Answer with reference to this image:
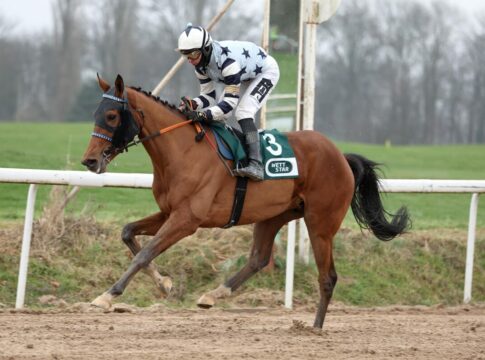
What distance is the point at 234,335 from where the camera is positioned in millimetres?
6273

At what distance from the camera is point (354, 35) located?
5269 centimetres

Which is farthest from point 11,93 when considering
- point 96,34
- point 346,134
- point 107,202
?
point 107,202

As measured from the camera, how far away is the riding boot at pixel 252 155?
21.5 feet

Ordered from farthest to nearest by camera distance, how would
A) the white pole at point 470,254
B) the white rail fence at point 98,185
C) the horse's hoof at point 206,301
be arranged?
the white pole at point 470,254
the white rail fence at point 98,185
the horse's hoof at point 206,301

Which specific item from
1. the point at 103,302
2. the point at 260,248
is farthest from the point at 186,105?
the point at 103,302

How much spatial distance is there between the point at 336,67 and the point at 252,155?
45.8 m

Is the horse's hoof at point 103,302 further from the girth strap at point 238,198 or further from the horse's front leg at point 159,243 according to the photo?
the girth strap at point 238,198

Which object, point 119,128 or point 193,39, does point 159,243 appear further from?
point 193,39

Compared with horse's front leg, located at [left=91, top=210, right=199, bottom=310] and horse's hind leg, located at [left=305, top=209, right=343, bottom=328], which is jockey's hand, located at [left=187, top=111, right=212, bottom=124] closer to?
horse's front leg, located at [left=91, top=210, right=199, bottom=310]

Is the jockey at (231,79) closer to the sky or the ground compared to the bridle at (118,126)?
closer to the sky

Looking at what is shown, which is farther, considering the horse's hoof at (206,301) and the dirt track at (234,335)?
the horse's hoof at (206,301)

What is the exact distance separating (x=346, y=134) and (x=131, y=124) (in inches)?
1729

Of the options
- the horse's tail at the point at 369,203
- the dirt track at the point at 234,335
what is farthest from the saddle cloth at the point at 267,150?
the dirt track at the point at 234,335

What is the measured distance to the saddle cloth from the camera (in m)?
6.61
